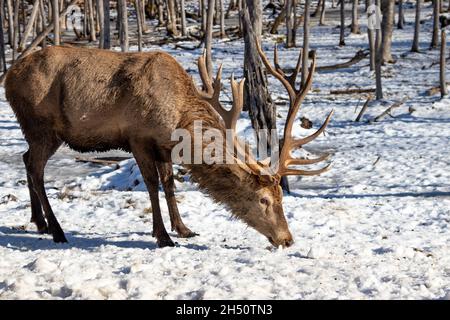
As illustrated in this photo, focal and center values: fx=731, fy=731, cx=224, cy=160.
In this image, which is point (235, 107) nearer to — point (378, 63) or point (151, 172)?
point (151, 172)

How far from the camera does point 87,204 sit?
29.3ft

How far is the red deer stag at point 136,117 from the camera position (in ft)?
22.2

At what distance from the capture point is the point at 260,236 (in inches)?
299

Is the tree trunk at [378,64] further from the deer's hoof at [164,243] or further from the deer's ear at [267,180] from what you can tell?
the deer's hoof at [164,243]

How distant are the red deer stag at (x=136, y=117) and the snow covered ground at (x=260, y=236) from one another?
45 centimetres

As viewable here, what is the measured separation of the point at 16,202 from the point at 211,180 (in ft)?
11.2

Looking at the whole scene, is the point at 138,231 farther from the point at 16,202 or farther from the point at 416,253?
the point at 416,253

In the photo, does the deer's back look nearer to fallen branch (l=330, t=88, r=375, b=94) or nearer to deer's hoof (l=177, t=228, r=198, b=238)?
Result: deer's hoof (l=177, t=228, r=198, b=238)

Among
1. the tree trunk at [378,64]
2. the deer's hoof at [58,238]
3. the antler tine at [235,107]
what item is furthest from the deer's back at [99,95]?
the tree trunk at [378,64]

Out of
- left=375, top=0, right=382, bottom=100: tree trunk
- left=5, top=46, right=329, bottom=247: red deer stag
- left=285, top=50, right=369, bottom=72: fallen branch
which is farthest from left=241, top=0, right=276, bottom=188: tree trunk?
left=285, top=50, right=369, bottom=72: fallen branch

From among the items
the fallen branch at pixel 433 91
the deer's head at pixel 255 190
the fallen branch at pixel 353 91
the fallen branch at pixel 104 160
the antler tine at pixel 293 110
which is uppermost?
the antler tine at pixel 293 110

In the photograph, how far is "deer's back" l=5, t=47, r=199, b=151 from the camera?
6.98m

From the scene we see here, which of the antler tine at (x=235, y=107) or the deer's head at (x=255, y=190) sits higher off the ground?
the antler tine at (x=235, y=107)
